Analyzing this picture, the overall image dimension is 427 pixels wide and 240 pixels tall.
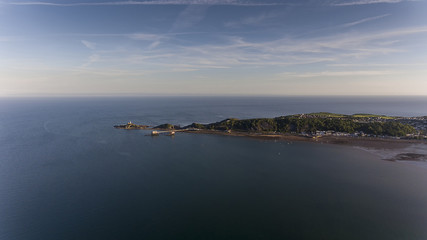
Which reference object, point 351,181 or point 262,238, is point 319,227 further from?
point 351,181

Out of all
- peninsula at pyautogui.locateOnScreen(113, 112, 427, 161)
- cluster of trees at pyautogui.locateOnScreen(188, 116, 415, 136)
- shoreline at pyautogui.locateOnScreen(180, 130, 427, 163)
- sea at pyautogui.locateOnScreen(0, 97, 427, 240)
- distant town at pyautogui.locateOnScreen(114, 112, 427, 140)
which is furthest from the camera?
cluster of trees at pyautogui.locateOnScreen(188, 116, 415, 136)

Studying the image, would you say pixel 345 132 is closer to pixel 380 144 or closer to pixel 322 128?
pixel 322 128

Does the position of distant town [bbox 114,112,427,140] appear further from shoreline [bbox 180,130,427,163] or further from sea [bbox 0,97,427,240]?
sea [bbox 0,97,427,240]

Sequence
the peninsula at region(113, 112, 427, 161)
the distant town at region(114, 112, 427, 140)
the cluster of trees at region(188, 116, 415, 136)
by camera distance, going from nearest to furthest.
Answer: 1. the peninsula at region(113, 112, 427, 161)
2. the distant town at region(114, 112, 427, 140)
3. the cluster of trees at region(188, 116, 415, 136)

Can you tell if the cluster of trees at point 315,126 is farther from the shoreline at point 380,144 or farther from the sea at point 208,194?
the sea at point 208,194

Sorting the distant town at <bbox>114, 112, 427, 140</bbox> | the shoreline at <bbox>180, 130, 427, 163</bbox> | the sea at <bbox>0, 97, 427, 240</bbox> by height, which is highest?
the distant town at <bbox>114, 112, 427, 140</bbox>

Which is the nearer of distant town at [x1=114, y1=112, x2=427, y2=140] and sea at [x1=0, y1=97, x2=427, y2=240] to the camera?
sea at [x1=0, y1=97, x2=427, y2=240]

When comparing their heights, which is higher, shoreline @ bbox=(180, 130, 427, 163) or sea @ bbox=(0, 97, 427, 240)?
shoreline @ bbox=(180, 130, 427, 163)

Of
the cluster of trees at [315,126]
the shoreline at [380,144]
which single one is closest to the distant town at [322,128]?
the cluster of trees at [315,126]

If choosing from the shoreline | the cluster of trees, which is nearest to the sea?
the shoreline
